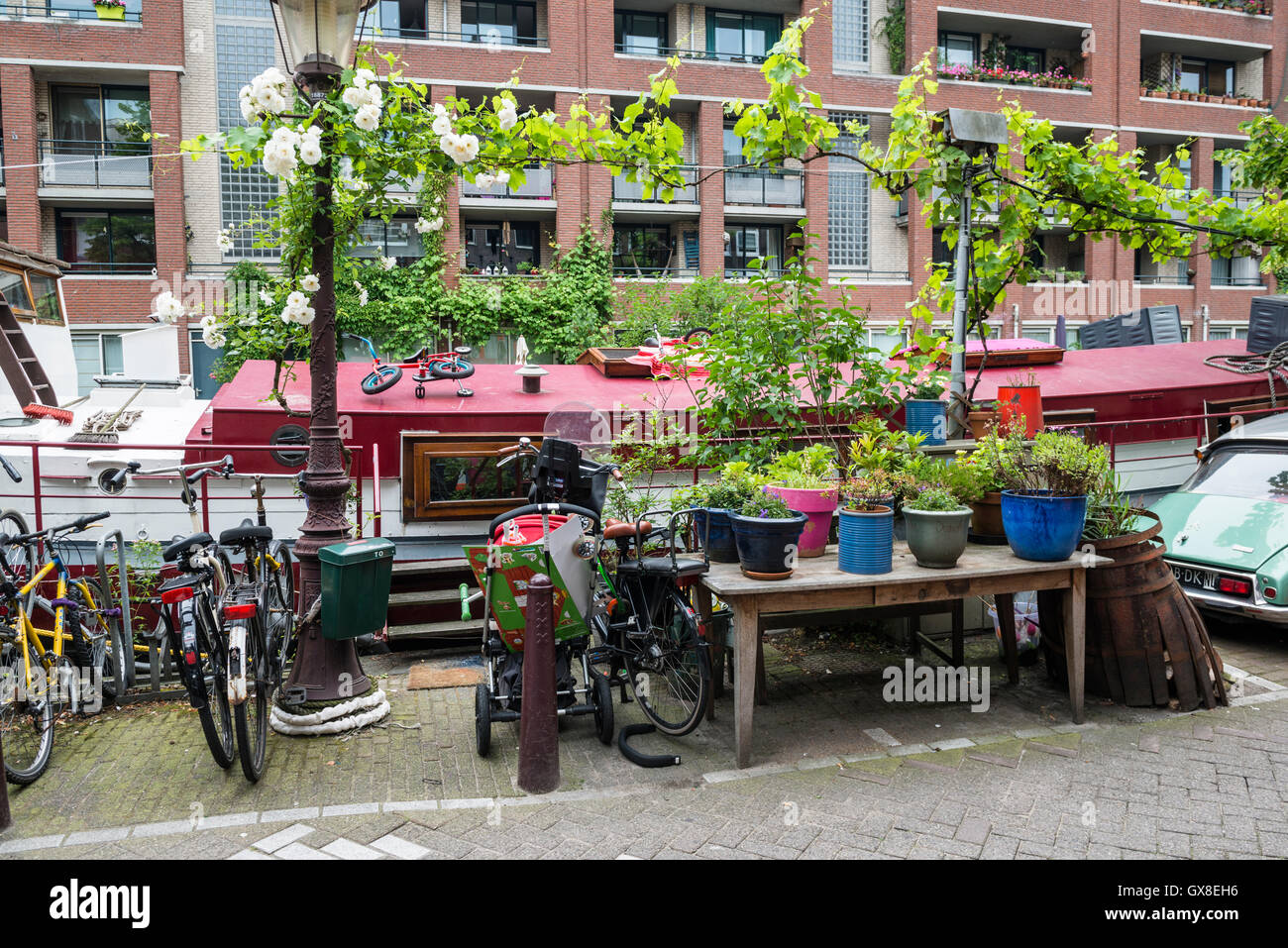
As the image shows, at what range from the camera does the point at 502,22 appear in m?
26.4

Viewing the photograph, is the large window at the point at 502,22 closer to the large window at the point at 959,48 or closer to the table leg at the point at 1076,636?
the large window at the point at 959,48

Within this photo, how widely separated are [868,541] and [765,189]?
2466cm

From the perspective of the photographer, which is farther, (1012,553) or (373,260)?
(373,260)

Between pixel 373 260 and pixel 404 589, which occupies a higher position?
pixel 373 260

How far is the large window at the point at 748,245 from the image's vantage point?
92.3 feet

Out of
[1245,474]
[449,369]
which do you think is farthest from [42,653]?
[1245,474]

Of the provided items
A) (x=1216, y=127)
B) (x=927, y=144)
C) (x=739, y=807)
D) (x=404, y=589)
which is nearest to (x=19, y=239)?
(x=404, y=589)

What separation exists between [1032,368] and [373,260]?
1761cm

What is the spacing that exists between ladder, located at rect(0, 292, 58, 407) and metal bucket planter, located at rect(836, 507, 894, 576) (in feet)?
32.0

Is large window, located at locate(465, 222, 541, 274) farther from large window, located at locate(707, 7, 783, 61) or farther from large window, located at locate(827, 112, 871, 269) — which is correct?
large window, located at locate(827, 112, 871, 269)

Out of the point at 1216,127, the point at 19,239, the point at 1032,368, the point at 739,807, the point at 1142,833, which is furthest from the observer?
the point at 1216,127

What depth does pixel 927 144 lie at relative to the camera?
7500 millimetres

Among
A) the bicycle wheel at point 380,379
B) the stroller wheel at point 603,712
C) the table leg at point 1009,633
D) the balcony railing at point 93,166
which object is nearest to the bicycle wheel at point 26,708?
the stroller wheel at point 603,712

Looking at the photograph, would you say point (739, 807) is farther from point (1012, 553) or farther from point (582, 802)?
point (1012, 553)
